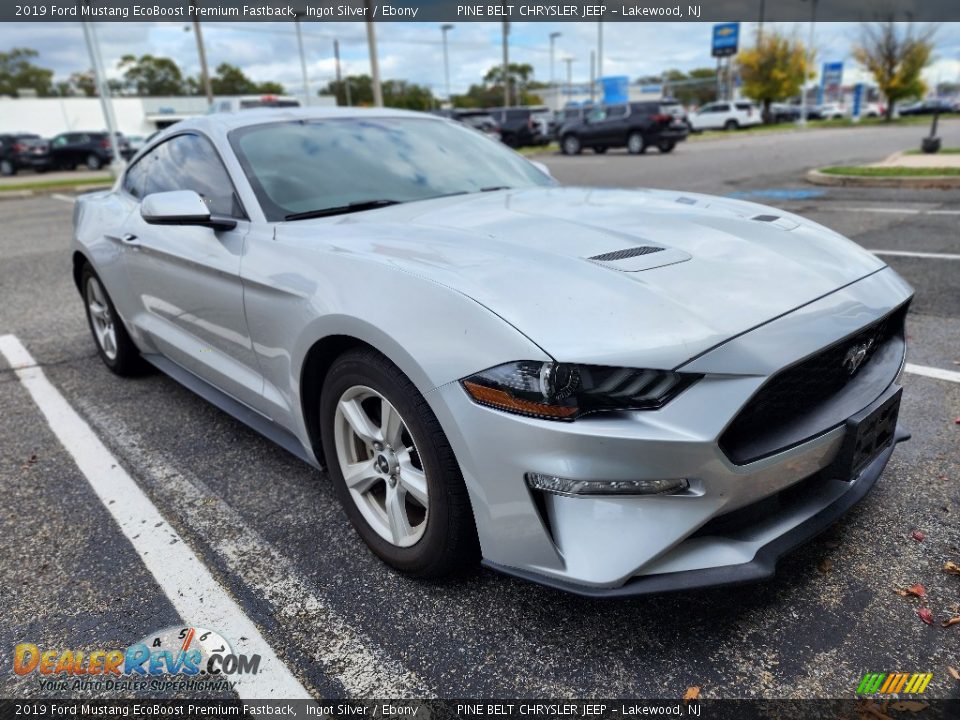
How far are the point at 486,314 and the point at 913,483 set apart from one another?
1.96 metres

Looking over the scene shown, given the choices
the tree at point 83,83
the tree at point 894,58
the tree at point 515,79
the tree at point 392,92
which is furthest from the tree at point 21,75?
the tree at point 894,58

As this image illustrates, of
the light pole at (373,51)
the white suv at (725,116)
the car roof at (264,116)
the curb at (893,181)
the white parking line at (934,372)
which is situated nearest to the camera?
the car roof at (264,116)

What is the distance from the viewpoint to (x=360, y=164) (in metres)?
3.15

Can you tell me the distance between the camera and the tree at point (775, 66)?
48250 millimetres

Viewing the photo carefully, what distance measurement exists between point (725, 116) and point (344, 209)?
43203 mm

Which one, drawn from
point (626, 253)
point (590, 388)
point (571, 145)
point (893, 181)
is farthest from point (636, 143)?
point (590, 388)

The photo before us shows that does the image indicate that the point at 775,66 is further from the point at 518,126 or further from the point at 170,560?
the point at 170,560

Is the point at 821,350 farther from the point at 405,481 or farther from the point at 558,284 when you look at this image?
the point at 405,481

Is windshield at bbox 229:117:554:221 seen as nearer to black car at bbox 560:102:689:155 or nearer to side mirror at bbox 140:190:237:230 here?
side mirror at bbox 140:190:237:230

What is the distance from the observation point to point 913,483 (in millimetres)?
2707

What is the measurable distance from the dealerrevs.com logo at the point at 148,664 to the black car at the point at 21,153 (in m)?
31.3

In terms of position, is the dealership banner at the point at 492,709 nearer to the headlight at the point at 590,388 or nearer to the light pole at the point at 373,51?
the headlight at the point at 590,388

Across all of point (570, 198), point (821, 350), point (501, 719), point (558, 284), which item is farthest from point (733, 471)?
point (570, 198)

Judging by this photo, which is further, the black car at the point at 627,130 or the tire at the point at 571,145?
the tire at the point at 571,145
